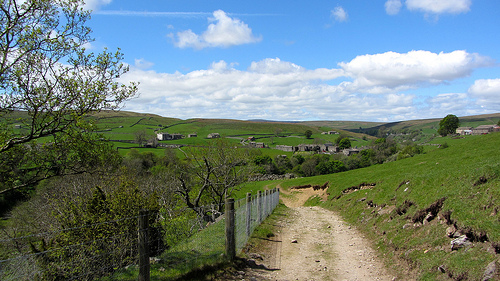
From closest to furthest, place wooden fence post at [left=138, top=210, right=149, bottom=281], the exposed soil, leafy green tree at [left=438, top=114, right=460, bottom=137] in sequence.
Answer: wooden fence post at [left=138, top=210, right=149, bottom=281] → the exposed soil → leafy green tree at [left=438, top=114, right=460, bottom=137]

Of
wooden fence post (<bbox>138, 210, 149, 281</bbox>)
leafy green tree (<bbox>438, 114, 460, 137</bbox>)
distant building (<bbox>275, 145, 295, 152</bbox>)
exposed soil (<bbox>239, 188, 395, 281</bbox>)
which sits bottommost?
distant building (<bbox>275, 145, 295, 152</bbox>)

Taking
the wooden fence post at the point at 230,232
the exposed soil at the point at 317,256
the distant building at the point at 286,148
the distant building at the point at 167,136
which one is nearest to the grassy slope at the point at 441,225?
the exposed soil at the point at 317,256

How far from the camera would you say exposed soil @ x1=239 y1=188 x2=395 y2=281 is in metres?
8.75

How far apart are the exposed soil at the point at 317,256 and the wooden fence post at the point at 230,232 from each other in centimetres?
71

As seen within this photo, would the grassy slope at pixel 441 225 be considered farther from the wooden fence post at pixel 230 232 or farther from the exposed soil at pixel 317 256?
the wooden fence post at pixel 230 232

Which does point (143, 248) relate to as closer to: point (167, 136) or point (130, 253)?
point (130, 253)

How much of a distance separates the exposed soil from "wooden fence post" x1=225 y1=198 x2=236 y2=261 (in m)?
0.71

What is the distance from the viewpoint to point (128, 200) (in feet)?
42.7

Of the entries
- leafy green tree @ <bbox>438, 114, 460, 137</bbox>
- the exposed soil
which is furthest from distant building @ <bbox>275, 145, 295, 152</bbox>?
the exposed soil

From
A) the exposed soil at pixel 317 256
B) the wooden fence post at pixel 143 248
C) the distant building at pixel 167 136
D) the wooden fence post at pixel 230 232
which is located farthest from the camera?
the distant building at pixel 167 136

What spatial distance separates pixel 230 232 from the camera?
8.94 m

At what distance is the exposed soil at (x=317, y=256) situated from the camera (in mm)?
8750

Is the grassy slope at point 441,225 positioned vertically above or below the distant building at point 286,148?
above

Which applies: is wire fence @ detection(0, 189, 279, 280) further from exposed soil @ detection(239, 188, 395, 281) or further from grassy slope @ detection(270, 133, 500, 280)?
grassy slope @ detection(270, 133, 500, 280)
